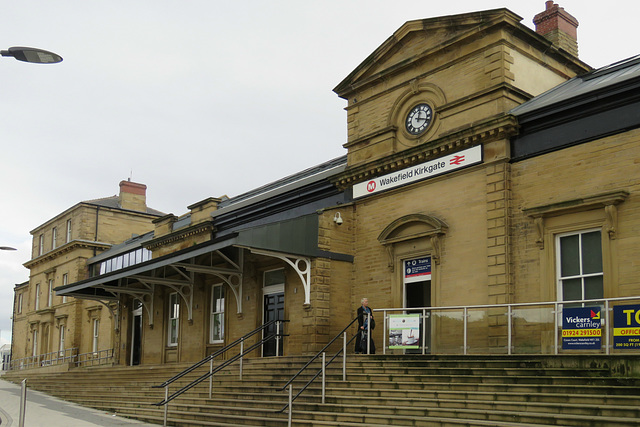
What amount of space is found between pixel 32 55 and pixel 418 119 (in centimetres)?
1093

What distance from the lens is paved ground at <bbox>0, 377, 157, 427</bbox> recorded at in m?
16.4

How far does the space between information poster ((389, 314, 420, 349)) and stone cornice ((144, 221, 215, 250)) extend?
13.3 m

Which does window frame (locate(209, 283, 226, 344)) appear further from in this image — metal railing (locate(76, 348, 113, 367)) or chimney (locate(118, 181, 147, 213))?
chimney (locate(118, 181, 147, 213))

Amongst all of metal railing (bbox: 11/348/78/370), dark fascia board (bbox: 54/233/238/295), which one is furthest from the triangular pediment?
metal railing (bbox: 11/348/78/370)

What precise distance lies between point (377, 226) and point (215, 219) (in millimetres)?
9999

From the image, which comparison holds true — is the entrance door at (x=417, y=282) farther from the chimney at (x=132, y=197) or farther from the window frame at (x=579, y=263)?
the chimney at (x=132, y=197)

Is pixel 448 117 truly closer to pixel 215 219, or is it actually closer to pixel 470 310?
pixel 470 310

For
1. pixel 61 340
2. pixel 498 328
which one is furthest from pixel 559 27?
pixel 61 340

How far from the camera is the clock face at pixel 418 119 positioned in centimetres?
1906

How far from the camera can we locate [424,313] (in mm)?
15852

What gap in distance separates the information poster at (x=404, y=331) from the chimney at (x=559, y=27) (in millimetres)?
9580

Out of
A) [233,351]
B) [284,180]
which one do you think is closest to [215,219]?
[284,180]

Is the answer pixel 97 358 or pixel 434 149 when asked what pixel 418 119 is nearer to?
pixel 434 149

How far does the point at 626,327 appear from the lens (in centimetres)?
1206
